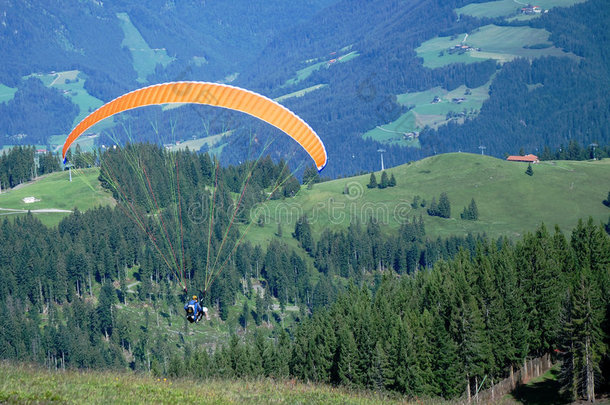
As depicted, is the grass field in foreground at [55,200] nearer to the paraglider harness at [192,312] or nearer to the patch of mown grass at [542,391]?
the patch of mown grass at [542,391]

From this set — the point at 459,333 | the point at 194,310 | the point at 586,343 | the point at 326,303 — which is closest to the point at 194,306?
the point at 194,310

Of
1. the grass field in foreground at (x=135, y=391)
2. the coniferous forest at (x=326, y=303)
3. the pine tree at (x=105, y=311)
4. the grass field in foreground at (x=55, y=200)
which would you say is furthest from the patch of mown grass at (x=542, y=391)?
the grass field in foreground at (x=55, y=200)

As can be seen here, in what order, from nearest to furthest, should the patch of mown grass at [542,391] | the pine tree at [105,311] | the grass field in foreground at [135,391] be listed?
the grass field in foreground at [135,391], the patch of mown grass at [542,391], the pine tree at [105,311]

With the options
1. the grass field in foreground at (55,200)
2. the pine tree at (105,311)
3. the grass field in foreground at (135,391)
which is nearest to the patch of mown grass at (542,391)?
the grass field in foreground at (135,391)

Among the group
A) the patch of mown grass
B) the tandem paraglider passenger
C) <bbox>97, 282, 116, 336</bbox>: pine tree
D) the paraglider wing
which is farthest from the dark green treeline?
<bbox>97, 282, 116, 336</bbox>: pine tree

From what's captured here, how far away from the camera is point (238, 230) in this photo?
187 meters

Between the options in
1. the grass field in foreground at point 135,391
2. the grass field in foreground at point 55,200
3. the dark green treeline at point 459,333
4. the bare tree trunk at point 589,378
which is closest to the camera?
the grass field in foreground at point 135,391

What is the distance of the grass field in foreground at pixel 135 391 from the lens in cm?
3203

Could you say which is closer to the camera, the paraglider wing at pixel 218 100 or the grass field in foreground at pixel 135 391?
the grass field in foreground at pixel 135 391

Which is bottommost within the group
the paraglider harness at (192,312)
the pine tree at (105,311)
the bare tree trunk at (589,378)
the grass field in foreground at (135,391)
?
the pine tree at (105,311)

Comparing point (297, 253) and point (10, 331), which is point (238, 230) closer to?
point (297, 253)

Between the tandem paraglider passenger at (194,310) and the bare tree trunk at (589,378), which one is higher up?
the tandem paraglider passenger at (194,310)

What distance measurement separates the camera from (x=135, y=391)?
34.7 meters

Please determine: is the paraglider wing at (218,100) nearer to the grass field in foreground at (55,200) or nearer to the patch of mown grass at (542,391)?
the patch of mown grass at (542,391)
